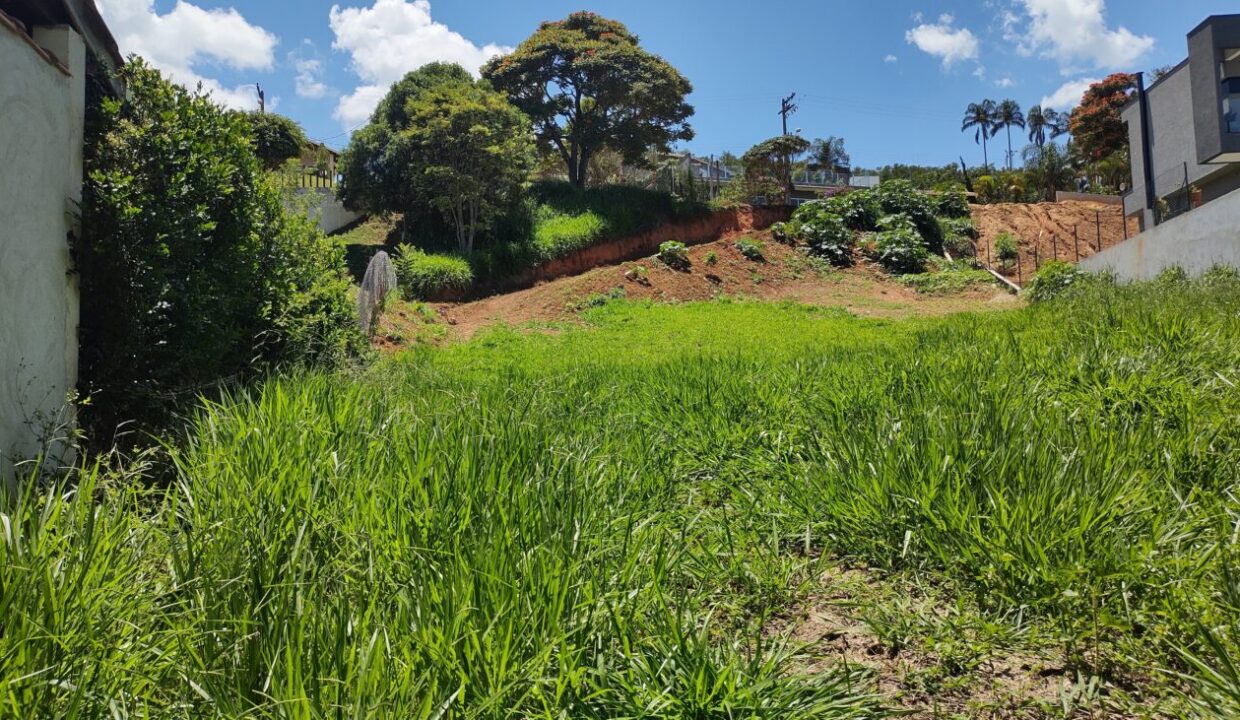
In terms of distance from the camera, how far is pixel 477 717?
1.67 metres

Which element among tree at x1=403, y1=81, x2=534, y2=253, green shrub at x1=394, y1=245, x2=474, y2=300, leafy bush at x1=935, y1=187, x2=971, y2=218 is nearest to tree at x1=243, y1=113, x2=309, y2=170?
tree at x1=403, y1=81, x2=534, y2=253

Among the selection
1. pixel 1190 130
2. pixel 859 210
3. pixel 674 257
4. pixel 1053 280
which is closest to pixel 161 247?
pixel 674 257

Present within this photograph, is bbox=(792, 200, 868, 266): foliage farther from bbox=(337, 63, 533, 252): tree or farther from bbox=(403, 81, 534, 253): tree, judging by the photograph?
bbox=(403, 81, 534, 253): tree

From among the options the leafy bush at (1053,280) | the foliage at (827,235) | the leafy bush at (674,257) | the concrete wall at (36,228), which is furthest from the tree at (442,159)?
the concrete wall at (36,228)

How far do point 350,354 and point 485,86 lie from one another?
59.1 ft

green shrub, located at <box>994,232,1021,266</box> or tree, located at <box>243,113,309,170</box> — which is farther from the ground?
tree, located at <box>243,113,309,170</box>

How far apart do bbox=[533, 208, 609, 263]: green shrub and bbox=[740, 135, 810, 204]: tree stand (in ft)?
31.1

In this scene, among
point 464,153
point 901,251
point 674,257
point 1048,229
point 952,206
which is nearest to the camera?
point 674,257

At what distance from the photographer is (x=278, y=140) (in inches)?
867

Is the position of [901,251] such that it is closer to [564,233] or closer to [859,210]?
[859,210]

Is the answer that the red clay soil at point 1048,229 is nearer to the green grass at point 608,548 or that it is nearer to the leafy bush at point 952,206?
the leafy bush at point 952,206

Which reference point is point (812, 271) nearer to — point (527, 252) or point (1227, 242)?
point (527, 252)

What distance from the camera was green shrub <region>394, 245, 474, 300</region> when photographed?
53.4 feet

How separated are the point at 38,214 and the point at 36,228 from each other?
0.09 metres
